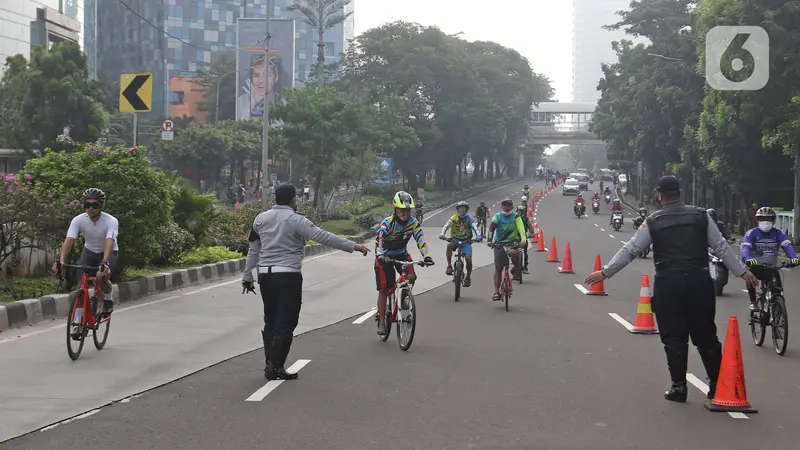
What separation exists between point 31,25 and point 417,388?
203 feet

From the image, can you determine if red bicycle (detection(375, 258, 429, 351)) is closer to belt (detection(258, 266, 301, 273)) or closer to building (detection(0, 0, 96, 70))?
belt (detection(258, 266, 301, 273))

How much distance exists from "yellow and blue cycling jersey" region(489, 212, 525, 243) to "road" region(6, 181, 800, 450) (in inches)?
58.9

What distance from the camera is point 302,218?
9.66m

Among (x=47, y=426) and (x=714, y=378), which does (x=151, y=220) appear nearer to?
(x=47, y=426)

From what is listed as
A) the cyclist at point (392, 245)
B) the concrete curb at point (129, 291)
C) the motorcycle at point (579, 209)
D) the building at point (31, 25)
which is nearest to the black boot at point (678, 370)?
the cyclist at point (392, 245)

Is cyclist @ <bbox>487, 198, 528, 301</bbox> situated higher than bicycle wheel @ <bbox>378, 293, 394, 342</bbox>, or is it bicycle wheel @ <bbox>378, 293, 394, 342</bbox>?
cyclist @ <bbox>487, 198, 528, 301</bbox>

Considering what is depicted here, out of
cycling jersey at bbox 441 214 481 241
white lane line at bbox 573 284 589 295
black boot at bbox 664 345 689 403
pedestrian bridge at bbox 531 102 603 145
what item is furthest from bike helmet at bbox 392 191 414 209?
pedestrian bridge at bbox 531 102 603 145

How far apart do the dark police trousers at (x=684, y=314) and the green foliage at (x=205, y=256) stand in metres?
15.7

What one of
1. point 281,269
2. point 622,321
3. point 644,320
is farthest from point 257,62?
point 281,269

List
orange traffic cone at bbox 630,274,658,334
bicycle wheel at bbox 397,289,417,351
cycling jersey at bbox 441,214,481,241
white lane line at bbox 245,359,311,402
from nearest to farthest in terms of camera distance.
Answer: white lane line at bbox 245,359,311,402 < bicycle wheel at bbox 397,289,417,351 < orange traffic cone at bbox 630,274,658,334 < cycling jersey at bbox 441,214,481,241

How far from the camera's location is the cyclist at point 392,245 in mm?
12242

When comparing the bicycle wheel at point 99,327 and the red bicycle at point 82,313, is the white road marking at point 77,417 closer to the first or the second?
the red bicycle at point 82,313

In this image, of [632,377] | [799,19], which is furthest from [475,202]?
[632,377]

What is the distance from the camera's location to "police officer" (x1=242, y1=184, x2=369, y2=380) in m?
9.46
